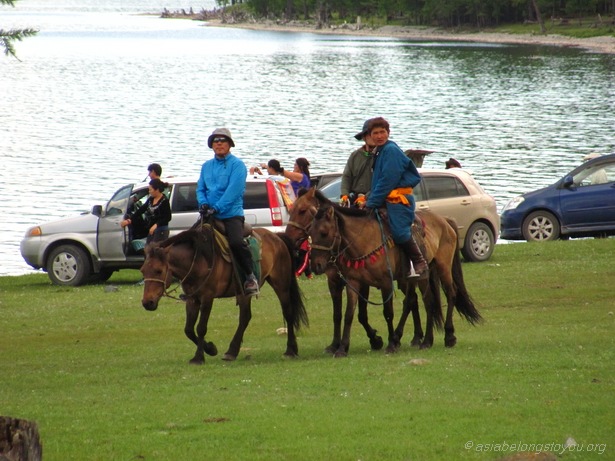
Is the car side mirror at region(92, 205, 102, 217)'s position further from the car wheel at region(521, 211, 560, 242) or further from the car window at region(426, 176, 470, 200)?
the car wheel at region(521, 211, 560, 242)

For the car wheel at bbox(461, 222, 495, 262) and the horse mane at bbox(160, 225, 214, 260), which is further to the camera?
the car wheel at bbox(461, 222, 495, 262)

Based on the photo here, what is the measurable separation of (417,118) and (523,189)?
33153 mm

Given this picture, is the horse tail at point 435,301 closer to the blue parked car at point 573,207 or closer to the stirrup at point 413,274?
the stirrup at point 413,274

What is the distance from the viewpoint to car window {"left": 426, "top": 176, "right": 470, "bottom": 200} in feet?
78.5

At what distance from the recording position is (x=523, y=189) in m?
41.2

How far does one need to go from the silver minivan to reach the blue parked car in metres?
7.54

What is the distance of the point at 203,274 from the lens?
530 inches

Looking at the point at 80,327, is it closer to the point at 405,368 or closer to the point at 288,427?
the point at 405,368

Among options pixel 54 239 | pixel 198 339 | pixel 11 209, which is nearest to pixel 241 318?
pixel 198 339

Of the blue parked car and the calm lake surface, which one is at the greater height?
the blue parked car

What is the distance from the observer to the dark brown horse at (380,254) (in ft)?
44.0

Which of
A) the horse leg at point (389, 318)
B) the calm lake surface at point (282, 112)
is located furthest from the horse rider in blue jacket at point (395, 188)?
the calm lake surface at point (282, 112)

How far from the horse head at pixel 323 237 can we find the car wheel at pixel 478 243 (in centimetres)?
1096

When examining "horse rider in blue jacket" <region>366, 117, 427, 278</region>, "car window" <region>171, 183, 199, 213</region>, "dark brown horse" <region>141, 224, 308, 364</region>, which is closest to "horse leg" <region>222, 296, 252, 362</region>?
"dark brown horse" <region>141, 224, 308, 364</region>
